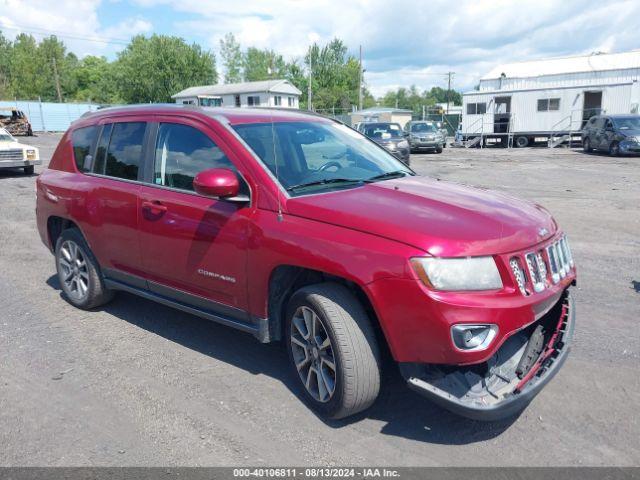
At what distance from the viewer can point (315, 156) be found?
4188 millimetres

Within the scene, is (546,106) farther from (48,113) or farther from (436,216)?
(48,113)

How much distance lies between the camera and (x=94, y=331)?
192 inches

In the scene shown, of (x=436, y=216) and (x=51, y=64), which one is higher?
(x=51, y=64)

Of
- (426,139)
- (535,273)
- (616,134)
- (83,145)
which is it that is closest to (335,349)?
(535,273)

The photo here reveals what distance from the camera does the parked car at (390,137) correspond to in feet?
65.3

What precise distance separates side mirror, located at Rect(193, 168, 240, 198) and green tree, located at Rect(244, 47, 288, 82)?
103m

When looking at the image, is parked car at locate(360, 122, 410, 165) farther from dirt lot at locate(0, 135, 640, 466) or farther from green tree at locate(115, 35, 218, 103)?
green tree at locate(115, 35, 218, 103)

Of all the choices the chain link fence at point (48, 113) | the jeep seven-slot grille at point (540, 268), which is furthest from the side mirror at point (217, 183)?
the chain link fence at point (48, 113)

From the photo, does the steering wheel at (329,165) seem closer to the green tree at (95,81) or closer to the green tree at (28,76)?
the green tree at (95,81)

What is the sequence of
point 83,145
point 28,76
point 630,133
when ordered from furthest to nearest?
point 28,76
point 630,133
point 83,145

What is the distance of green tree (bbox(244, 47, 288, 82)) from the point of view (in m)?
103

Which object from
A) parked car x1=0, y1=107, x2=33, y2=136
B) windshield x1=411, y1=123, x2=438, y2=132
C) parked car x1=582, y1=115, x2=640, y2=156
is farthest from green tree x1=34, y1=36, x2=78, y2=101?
parked car x1=582, y1=115, x2=640, y2=156

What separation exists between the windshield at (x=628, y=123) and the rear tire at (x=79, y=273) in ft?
76.4

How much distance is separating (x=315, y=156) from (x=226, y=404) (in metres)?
1.88
